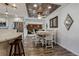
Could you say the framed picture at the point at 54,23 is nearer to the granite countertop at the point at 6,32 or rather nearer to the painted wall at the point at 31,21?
the painted wall at the point at 31,21

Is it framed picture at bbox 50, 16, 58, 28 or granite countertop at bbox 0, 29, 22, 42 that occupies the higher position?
framed picture at bbox 50, 16, 58, 28

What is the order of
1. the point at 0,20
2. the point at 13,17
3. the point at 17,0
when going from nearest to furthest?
the point at 17,0, the point at 0,20, the point at 13,17

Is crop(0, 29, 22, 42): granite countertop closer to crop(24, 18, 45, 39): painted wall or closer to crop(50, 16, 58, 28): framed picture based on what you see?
crop(24, 18, 45, 39): painted wall

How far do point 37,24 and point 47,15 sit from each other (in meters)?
0.20

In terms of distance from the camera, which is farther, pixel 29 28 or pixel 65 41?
pixel 65 41

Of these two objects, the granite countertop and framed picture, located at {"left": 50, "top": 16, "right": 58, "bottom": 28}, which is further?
framed picture, located at {"left": 50, "top": 16, "right": 58, "bottom": 28}

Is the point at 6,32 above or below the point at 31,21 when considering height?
below

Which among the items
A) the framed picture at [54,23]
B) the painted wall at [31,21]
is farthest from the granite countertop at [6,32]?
the framed picture at [54,23]

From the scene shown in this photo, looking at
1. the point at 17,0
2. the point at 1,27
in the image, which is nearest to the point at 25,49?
the point at 1,27

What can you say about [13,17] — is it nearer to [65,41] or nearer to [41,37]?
[41,37]

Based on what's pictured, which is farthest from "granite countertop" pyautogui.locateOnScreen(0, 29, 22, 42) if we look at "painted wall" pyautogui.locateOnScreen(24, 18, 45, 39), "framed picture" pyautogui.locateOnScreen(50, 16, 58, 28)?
"framed picture" pyautogui.locateOnScreen(50, 16, 58, 28)

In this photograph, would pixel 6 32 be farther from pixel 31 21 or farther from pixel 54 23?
pixel 54 23

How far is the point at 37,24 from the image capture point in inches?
55.7

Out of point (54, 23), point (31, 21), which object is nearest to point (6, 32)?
point (31, 21)
